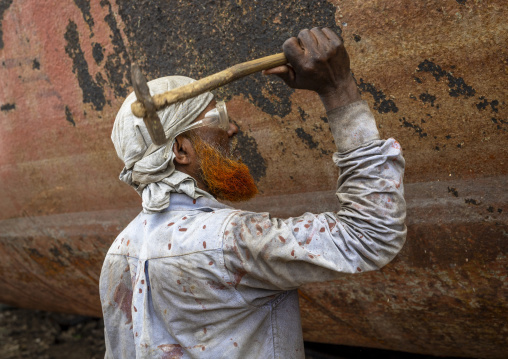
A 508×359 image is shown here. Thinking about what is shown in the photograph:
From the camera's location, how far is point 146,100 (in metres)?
1.25

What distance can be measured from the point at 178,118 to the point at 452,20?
103 cm

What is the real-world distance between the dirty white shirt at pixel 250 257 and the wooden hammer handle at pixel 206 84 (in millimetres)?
224

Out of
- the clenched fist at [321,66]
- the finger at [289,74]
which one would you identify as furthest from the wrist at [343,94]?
the finger at [289,74]

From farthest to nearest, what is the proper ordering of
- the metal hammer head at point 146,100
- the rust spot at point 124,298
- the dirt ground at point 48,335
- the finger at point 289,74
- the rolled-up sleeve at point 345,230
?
1. the dirt ground at point 48,335
2. the rust spot at point 124,298
3. the finger at point 289,74
4. the rolled-up sleeve at point 345,230
5. the metal hammer head at point 146,100

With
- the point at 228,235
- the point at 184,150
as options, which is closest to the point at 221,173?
the point at 184,150

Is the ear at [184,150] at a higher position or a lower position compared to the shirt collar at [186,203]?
higher

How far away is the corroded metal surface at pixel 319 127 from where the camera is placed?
191 centimetres

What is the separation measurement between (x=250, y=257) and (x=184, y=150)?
466mm

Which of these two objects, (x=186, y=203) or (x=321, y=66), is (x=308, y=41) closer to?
(x=321, y=66)

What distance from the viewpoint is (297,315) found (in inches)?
64.4

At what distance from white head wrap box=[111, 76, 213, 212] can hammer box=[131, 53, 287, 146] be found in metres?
0.22

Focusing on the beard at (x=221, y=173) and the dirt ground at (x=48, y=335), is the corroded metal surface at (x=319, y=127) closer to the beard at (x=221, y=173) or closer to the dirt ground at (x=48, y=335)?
the beard at (x=221, y=173)

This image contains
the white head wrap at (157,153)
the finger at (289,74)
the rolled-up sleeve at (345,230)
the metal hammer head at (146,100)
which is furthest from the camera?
the white head wrap at (157,153)

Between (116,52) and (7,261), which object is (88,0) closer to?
(116,52)
